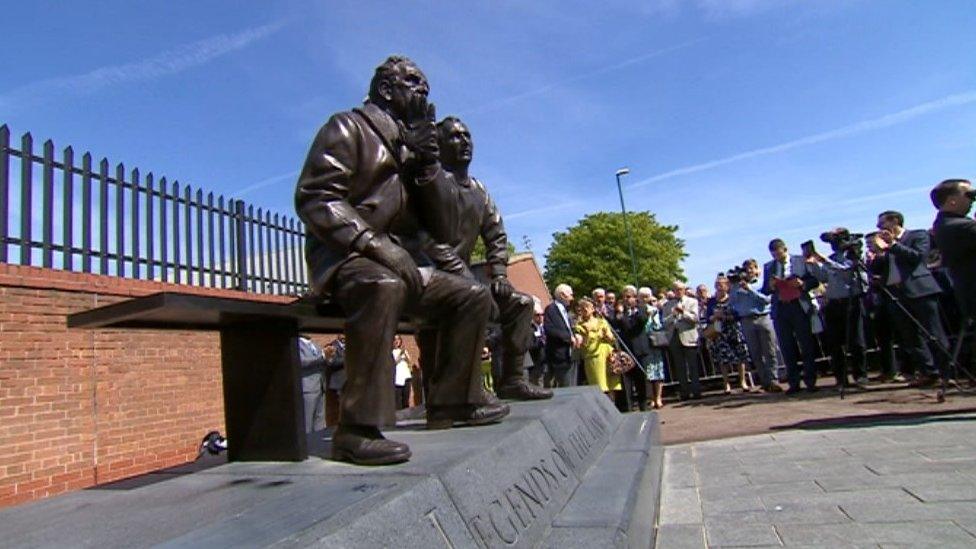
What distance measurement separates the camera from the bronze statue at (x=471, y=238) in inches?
154

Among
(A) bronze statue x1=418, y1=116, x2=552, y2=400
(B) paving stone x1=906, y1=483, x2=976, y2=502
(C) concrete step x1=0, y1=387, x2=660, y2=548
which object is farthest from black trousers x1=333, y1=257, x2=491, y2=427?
(B) paving stone x1=906, y1=483, x2=976, y2=502

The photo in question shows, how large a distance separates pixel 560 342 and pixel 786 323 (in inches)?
125

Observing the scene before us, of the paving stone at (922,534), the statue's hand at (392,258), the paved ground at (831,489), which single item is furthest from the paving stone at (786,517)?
the statue's hand at (392,258)

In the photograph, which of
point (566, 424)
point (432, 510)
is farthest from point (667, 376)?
point (432, 510)

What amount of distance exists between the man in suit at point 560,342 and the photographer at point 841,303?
3.23 m

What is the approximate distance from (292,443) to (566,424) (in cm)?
157

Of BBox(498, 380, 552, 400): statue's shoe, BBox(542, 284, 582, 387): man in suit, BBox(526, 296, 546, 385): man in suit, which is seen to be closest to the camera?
BBox(498, 380, 552, 400): statue's shoe

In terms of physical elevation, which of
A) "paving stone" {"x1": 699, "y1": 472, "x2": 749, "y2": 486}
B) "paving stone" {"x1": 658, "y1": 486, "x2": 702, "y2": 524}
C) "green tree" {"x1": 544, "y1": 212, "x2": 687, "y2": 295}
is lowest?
"paving stone" {"x1": 658, "y1": 486, "x2": 702, "y2": 524}

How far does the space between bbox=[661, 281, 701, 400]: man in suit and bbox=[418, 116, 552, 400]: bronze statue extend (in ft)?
18.8

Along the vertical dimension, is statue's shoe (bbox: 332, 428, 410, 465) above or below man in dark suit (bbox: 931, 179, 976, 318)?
below

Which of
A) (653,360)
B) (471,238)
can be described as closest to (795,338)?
(653,360)

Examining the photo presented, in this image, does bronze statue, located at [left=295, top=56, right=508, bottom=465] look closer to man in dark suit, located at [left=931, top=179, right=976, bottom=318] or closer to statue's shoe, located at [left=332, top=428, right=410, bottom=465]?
statue's shoe, located at [left=332, top=428, right=410, bottom=465]

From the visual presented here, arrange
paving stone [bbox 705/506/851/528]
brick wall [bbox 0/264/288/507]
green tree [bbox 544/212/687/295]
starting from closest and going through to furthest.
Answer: paving stone [bbox 705/506/851/528]
brick wall [bbox 0/264/288/507]
green tree [bbox 544/212/687/295]

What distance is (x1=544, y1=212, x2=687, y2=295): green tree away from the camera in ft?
163
